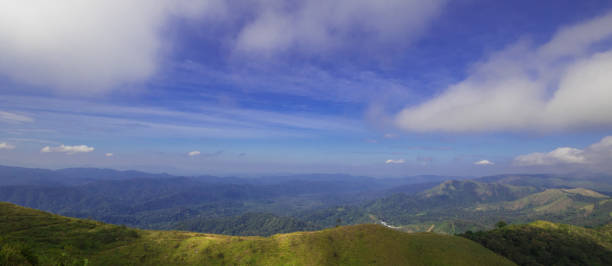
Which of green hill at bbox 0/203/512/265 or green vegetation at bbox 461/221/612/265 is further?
green vegetation at bbox 461/221/612/265

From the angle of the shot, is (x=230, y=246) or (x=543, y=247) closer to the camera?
(x=230, y=246)

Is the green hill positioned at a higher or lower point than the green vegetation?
higher

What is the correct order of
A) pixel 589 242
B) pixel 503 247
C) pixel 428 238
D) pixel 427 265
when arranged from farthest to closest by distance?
pixel 589 242 < pixel 503 247 < pixel 428 238 < pixel 427 265

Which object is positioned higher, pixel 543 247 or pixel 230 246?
pixel 230 246

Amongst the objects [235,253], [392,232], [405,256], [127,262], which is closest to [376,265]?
[405,256]

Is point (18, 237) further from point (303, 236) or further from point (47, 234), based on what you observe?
point (303, 236)
